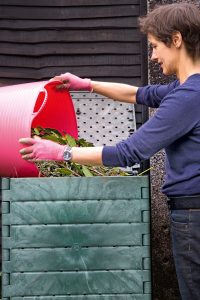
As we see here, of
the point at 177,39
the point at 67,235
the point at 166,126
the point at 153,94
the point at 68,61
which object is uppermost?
the point at 68,61

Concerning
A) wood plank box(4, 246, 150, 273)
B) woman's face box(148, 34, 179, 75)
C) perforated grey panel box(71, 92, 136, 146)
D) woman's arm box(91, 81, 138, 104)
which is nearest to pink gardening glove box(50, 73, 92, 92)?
woman's arm box(91, 81, 138, 104)

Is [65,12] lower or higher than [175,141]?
higher

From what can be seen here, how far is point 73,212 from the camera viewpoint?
9.00 ft

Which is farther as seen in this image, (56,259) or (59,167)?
(59,167)

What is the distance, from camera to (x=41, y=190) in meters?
2.75

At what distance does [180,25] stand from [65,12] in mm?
1906

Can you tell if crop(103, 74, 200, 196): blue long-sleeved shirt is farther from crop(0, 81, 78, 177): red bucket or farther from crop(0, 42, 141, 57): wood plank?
crop(0, 42, 141, 57): wood plank

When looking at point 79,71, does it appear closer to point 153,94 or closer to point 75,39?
point 75,39

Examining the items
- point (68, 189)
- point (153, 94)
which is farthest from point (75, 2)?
point (68, 189)

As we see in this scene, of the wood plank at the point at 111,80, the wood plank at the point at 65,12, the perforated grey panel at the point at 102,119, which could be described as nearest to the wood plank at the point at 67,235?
the perforated grey panel at the point at 102,119

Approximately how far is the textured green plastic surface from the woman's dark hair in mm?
587

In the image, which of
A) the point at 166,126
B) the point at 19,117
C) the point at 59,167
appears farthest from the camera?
the point at 59,167

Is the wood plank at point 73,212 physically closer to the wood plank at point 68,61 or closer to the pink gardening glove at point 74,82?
the pink gardening glove at point 74,82

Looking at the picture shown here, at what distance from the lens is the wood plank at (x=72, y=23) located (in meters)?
4.37
